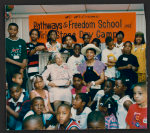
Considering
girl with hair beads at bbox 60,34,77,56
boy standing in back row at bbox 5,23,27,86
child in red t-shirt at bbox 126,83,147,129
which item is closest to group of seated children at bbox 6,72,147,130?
child in red t-shirt at bbox 126,83,147,129

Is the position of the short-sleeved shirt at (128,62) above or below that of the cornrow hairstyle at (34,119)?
above

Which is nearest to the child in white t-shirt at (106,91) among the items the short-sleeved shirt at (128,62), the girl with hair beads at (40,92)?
the short-sleeved shirt at (128,62)

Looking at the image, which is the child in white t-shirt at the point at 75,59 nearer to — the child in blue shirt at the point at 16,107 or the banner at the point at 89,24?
the banner at the point at 89,24

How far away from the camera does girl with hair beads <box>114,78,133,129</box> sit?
5594 mm

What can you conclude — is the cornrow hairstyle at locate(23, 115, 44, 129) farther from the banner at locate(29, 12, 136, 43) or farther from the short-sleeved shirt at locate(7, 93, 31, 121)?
the banner at locate(29, 12, 136, 43)

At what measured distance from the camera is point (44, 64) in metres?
5.74

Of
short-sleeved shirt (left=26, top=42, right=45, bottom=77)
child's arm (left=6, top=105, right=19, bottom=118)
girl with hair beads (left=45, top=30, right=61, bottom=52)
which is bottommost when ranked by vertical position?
child's arm (left=6, top=105, right=19, bottom=118)

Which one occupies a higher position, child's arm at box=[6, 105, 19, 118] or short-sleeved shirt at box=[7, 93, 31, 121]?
short-sleeved shirt at box=[7, 93, 31, 121]

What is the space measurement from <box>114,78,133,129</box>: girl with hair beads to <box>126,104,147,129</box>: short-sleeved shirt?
10cm

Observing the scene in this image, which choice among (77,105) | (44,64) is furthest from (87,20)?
(77,105)

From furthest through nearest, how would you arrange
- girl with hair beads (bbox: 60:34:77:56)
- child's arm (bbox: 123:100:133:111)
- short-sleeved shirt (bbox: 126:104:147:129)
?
girl with hair beads (bbox: 60:34:77:56) < child's arm (bbox: 123:100:133:111) < short-sleeved shirt (bbox: 126:104:147:129)

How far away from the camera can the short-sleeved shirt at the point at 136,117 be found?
18.0ft

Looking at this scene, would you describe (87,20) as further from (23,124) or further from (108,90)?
(23,124)

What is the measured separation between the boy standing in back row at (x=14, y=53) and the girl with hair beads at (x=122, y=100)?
2160mm
